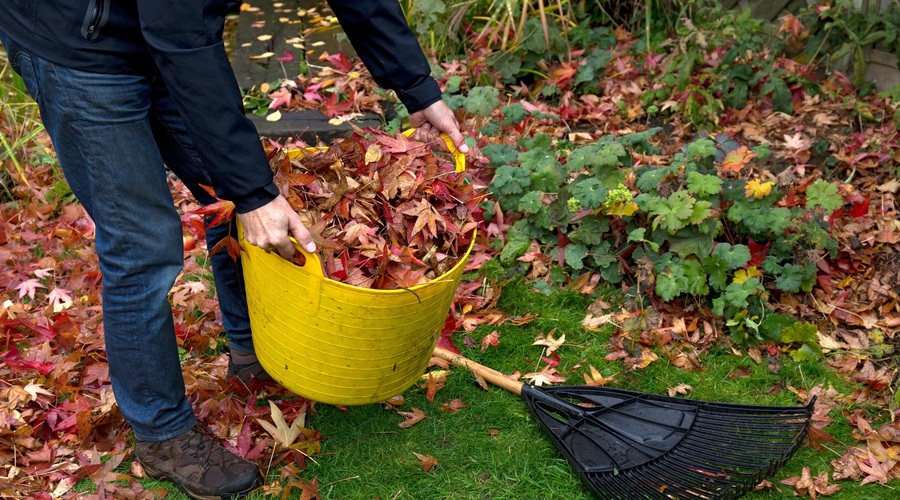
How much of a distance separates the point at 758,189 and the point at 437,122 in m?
1.34

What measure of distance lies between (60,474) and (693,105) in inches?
124

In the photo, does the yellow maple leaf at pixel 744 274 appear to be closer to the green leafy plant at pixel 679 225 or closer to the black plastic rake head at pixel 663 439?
the green leafy plant at pixel 679 225

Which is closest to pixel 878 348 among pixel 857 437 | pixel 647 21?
pixel 857 437

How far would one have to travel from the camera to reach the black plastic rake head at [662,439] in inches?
90.8

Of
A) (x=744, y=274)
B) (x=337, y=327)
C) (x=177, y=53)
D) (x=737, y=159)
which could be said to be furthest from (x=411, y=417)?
(x=737, y=159)

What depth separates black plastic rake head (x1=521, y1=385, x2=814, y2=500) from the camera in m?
2.31

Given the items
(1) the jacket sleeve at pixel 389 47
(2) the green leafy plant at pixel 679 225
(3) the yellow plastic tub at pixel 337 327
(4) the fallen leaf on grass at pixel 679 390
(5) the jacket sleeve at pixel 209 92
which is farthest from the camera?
(2) the green leafy plant at pixel 679 225

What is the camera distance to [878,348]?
280cm

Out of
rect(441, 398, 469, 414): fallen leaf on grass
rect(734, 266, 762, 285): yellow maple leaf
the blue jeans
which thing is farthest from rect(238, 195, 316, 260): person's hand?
rect(734, 266, 762, 285): yellow maple leaf

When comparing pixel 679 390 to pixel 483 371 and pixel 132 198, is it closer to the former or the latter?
pixel 483 371

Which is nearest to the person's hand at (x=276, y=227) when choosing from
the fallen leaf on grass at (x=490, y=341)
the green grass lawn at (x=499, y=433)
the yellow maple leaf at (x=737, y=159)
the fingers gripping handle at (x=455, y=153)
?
the fingers gripping handle at (x=455, y=153)

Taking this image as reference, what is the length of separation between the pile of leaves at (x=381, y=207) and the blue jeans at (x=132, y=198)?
0.26 metres

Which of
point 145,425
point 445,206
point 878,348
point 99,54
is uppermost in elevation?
point 99,54

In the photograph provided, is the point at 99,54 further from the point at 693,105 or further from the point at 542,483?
the point at 693,105
